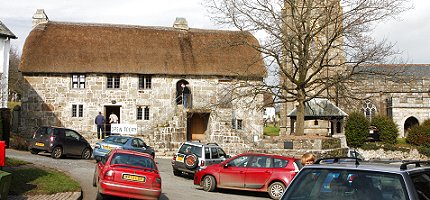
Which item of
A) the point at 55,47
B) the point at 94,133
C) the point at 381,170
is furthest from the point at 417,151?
the point at 381,170

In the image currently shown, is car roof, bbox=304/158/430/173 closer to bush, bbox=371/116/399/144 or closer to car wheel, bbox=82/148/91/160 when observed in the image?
car wheel, bbox=82/148/91/160

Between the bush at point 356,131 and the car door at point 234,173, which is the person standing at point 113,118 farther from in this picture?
the bush at point 356,131

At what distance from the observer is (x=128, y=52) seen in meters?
35.2

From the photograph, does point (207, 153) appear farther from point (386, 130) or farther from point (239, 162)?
point (386, 130)

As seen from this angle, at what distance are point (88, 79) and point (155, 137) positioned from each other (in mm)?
6982

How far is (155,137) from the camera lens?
104 ft

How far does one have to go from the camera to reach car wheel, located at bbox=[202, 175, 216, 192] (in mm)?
16906

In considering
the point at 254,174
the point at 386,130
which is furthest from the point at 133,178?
the point at 386,130

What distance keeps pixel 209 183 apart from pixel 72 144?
1011 cm

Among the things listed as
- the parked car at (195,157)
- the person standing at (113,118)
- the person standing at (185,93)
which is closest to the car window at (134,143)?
the parked car at (195,157)

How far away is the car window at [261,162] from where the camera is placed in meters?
16.4

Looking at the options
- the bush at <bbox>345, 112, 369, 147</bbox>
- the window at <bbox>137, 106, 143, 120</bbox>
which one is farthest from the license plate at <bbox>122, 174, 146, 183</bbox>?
the bush at <bbox>345, 112, 369, 147</bbox>

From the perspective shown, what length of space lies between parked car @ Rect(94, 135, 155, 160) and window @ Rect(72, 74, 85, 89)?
11.8 metres

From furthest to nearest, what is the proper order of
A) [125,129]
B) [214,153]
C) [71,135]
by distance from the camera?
1. [125,129]
2. [71,135]
3. [214,153]
